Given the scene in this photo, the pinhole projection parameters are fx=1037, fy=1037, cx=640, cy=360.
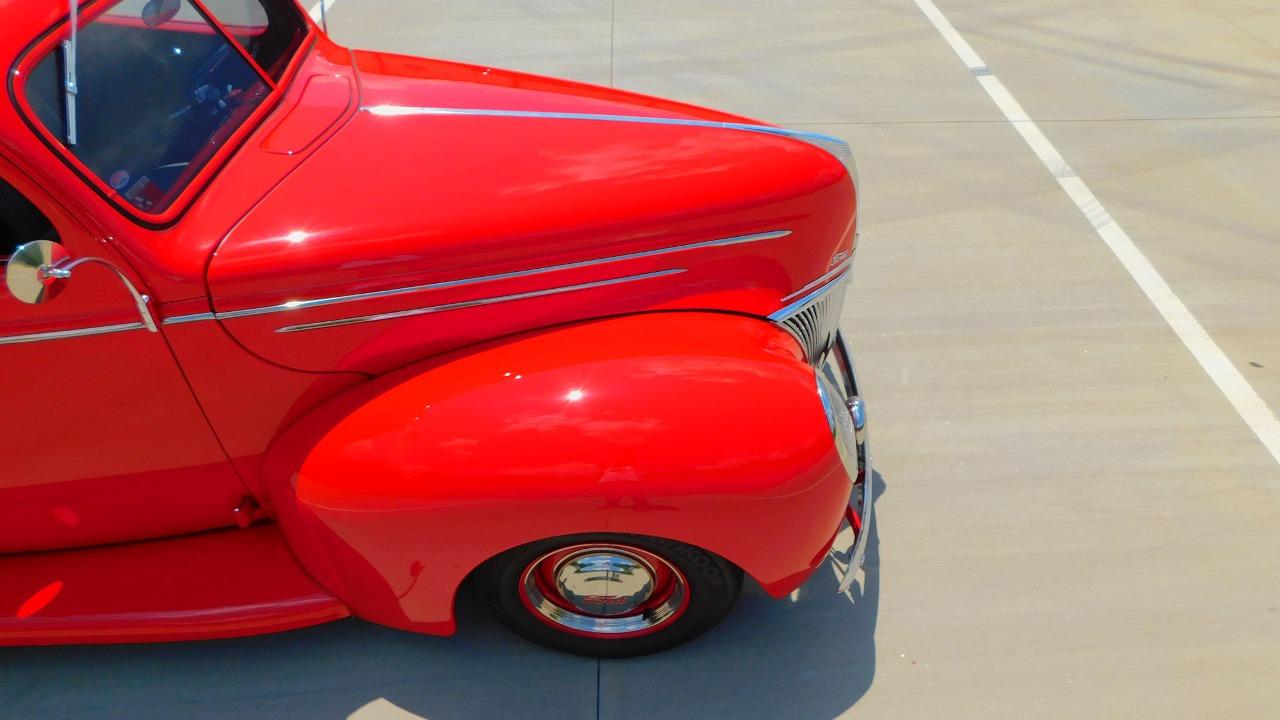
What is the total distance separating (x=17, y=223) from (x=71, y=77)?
14.0 inches

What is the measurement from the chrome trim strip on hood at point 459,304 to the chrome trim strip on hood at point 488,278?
0.15 feet

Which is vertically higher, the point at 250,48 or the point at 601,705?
the point at 250,48

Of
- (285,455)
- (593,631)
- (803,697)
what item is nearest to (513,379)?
(285,455)

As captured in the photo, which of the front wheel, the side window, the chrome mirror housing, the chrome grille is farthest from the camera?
the chrome grille

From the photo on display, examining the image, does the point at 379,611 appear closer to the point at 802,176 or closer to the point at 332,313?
the point at 332,313

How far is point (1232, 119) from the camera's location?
5.43m

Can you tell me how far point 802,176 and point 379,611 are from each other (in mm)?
1580

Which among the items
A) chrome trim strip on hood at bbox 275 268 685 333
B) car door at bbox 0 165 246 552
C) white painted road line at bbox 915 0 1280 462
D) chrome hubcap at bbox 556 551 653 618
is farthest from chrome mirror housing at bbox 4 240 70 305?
white painted road line at bbox 915 0 1280 462

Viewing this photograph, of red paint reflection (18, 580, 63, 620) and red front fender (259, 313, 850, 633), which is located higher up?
red front fender (259, 313, 850, 633)

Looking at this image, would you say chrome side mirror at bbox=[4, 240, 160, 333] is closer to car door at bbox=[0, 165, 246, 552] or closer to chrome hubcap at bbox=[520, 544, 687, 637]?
car door at bbox=[0, 165, 246, 552]

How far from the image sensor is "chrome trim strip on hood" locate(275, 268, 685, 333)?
8.05ft

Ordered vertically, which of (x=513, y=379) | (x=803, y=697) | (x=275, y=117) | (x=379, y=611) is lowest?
(x=803, y=697)

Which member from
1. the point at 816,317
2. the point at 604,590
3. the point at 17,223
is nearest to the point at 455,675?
the point at 604,590

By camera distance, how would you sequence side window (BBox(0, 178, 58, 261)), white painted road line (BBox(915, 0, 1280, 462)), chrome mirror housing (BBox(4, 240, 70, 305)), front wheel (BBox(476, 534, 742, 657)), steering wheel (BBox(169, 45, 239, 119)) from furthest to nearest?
white painted road line (BBox(915, 0, 1280, 462))
steering wheel (BBox(169, 45, 239, 119))
front wheel (BBox(476, 534, 742, 657))
side window (BBox(0, 178, 58, 261))
chrome mirror housing (BBox(4, 240, 70, 305))
